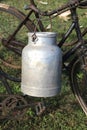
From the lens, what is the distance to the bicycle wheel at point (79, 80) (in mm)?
4691

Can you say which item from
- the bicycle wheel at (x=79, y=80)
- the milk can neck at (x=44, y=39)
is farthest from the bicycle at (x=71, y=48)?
the milk can neck at (x=44, y=39)

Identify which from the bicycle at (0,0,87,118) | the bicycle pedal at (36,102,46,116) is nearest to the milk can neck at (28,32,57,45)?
the bicycle at (0,0,87,118)

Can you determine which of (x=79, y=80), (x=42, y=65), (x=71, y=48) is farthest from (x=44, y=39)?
(x=79, y=80)

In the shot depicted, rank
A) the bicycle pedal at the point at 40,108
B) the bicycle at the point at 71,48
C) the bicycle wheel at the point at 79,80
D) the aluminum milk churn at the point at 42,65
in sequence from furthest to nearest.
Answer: the bicycle pedal at the point at 40,108 < the bicycle wheel at the point at 79,80 < the bicycle at the point at 71,48 < the aluminum milk churn at the point at 42,65

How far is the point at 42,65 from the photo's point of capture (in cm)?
415

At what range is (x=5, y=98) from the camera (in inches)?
194

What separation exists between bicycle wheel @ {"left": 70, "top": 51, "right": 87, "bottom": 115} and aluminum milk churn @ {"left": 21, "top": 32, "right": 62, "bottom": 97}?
0.46 m

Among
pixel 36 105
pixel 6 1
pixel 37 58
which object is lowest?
pixel 6 1

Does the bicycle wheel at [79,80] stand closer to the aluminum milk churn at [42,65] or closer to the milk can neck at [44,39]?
the aluminum milk churn at [42,65]

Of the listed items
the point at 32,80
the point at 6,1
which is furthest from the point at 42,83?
the point at 6,1

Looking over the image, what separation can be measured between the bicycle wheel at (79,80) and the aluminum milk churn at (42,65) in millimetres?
460

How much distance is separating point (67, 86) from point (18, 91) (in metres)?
0.75

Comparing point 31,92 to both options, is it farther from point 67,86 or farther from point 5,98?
point 67,86

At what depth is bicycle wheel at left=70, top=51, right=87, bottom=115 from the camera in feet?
15.4
